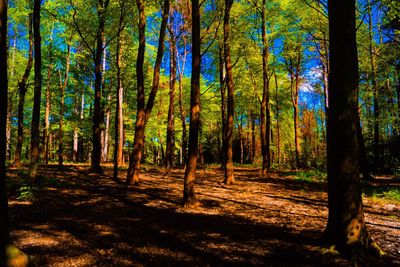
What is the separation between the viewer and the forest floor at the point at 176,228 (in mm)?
4590

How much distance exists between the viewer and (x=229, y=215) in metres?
7.97

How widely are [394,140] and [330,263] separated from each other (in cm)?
2210

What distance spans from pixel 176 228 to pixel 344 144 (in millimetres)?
4223

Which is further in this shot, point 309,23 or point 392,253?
point 309,23

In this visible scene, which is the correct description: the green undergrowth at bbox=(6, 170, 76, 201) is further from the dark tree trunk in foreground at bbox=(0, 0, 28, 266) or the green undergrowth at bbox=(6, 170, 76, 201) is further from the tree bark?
the tree bark

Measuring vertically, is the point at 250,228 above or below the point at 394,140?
below

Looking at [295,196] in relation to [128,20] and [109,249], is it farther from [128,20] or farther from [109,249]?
[128,20]

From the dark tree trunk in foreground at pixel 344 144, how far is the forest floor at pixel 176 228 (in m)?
0.41

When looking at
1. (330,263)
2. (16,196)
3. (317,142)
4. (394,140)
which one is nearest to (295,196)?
(330,263)

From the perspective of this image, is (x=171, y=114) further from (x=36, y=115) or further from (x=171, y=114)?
(x=36, y=115)

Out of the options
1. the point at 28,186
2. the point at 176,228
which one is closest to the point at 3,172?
the point at 176,228

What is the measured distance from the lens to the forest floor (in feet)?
15.1

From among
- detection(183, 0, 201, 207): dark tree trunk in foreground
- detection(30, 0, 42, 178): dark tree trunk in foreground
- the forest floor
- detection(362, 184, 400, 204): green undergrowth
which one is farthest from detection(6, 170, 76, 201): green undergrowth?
detection(362, 184, 400, 204): green undergrowth

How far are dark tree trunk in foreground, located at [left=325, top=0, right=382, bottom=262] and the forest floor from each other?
410mm
